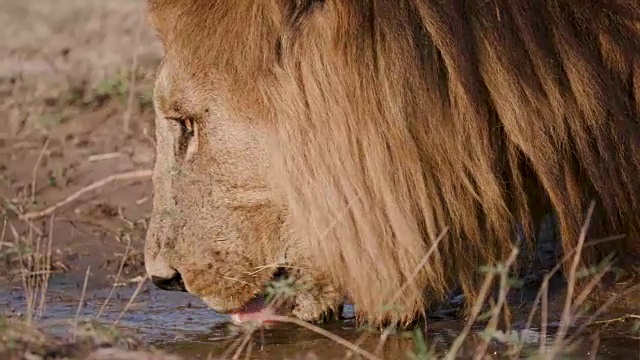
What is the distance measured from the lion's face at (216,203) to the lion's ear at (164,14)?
79 mm

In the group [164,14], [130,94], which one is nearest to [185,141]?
[164,14]

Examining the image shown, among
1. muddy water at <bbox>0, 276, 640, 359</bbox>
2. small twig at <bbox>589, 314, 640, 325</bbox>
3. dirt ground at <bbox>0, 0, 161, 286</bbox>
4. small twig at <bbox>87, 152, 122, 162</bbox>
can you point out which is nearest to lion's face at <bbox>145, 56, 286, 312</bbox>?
muddy water at <bbox>0, 276, 640, 359</bbox>

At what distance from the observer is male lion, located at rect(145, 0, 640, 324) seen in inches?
147

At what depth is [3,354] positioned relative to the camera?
11.1ft

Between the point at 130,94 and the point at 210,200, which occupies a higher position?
the point at 130,94

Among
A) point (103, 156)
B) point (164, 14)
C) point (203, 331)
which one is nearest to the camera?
point (164, 14)

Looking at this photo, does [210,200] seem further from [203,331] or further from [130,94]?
[130,94]

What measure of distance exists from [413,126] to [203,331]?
1161 millimetres

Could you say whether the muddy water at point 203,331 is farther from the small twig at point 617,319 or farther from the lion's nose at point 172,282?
the lion's nose at point 172,282

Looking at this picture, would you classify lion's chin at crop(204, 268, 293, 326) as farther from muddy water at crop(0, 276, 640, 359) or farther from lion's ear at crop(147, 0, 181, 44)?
lion's ear at crop(147, 0, 181, 44)

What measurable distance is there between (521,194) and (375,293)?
480mm

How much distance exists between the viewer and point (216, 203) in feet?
13.8

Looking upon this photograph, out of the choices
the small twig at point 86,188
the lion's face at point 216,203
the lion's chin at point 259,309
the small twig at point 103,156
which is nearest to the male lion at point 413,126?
the lion's face at point 216,203

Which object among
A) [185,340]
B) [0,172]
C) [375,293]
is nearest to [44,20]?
[0,172]
